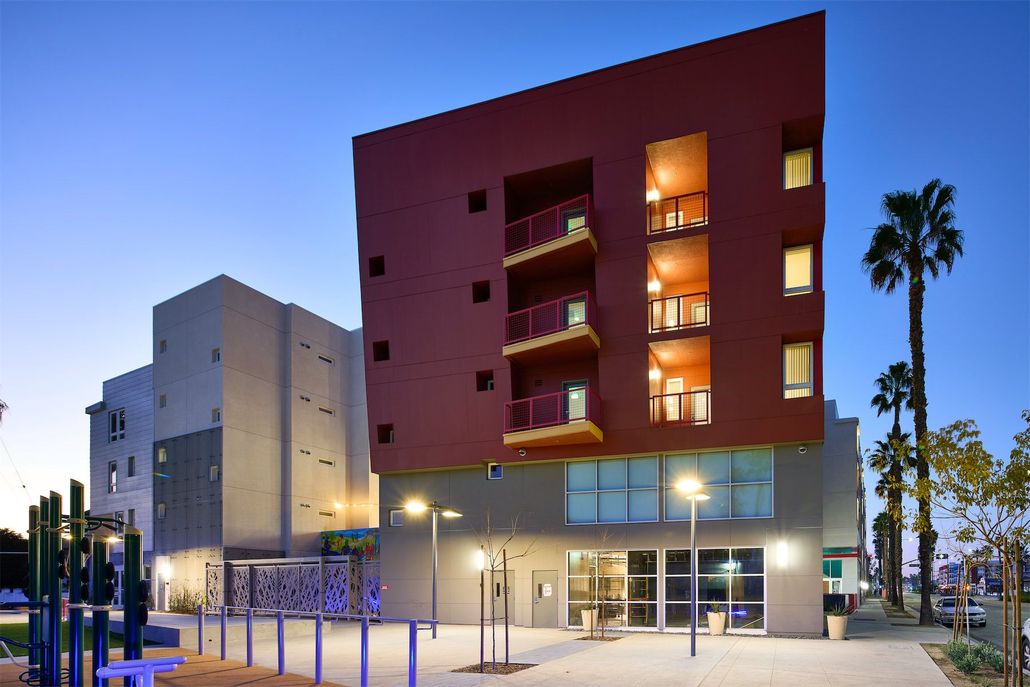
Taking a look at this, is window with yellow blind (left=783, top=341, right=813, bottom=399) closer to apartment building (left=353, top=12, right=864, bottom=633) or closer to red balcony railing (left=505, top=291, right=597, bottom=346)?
apartment building (left=353, top=12, right=864, bottom=633)

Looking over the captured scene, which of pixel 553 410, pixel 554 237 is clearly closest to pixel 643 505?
pixel 553 410

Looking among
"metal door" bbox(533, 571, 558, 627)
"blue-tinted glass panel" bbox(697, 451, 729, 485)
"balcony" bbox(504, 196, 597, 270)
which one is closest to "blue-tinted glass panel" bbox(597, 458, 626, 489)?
"blue-tinted glass panel" bbox(697, 451, 729, 485)

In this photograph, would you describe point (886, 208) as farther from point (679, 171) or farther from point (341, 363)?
point (341, 363)

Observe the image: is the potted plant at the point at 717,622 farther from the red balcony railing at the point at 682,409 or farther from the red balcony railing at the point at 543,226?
the red balcony railing at the point at 543,226

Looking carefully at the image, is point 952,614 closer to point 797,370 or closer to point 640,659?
point 797,370

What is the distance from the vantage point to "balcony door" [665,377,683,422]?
2871 cm

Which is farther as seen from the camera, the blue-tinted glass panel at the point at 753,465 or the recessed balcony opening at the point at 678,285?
the recessed balcony opening at the point at 678,285

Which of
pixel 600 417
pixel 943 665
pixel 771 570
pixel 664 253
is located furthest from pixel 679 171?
pixel 943 665

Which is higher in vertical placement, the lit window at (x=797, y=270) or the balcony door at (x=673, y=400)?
the lit window at (x=797, y=270)

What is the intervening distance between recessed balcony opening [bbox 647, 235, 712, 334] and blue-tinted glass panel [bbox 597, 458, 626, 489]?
506 cm

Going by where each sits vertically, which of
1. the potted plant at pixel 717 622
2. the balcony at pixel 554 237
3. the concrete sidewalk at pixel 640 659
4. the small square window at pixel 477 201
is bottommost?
the potted plant at pixel 717 622

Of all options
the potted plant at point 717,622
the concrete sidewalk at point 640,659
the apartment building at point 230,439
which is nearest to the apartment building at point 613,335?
the potted plant at point 717,622

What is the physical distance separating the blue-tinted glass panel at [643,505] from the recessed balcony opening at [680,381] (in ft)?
8.23

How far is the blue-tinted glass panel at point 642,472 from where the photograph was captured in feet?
92.4
